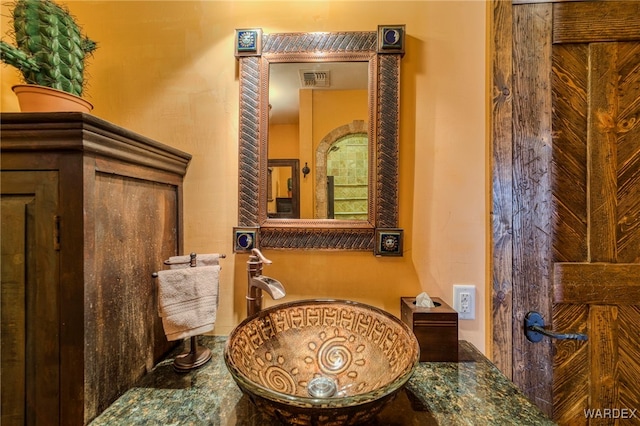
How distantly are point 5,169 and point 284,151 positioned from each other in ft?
2.37

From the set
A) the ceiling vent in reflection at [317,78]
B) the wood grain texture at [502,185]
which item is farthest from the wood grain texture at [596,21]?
the ceiling vent in reflection at [317,78]

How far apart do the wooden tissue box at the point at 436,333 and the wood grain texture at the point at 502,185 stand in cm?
26

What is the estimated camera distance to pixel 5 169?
1.98 feet

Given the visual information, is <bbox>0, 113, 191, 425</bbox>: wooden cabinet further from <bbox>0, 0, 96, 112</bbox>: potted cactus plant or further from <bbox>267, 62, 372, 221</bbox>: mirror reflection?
<bbox>267, 62, 372, 221</bbox>: mirror reflection

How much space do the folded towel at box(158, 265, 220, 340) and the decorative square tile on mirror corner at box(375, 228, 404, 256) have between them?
1.92 feet

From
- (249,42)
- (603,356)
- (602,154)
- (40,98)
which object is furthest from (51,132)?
(603,356)

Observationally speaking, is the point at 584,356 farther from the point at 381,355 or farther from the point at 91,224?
the point at 91,224

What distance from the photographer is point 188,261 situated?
83cm

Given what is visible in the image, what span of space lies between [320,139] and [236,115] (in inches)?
14.2

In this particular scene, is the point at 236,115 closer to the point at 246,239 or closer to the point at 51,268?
the point at 246,239

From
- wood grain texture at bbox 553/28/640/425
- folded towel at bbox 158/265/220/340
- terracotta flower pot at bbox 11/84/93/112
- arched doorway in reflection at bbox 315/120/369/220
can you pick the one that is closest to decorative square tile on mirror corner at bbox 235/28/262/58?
arched doorway in reflection at bbox 315/120/369/220

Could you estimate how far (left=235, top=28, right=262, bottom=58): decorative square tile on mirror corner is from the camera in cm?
99

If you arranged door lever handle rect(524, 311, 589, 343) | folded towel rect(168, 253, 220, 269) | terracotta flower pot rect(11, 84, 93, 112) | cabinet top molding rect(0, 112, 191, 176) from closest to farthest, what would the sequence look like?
cabinet top molding rect(0, 112, 191, 176) < terracotta flower pot rect(11, 84, 93, 112) < folded towel rect(168, 253, 220, 269) < door lever handle rect(524, 311, 589, 343)

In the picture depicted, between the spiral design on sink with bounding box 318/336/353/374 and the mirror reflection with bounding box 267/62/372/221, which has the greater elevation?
the mirror reflection with bounding box 267/62/372/221
